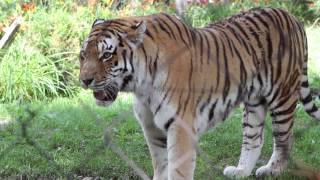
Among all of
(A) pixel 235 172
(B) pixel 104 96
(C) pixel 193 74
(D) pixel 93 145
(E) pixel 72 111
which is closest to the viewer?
(B) pixel 104 96

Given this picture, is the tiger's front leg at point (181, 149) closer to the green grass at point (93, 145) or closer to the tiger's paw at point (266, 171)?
the green grass at point (93, 145)

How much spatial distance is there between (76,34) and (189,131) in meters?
4.75

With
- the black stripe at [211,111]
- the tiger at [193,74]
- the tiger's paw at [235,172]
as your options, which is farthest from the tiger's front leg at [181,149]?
the tiger's paw at [235,172]

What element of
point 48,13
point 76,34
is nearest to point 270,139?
point 76,34

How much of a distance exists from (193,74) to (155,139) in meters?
0.48

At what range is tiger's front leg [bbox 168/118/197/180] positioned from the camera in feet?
10.0

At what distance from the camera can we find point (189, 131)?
303cm

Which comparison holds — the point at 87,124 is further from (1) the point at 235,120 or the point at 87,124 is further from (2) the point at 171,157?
(2) the point at 171,157

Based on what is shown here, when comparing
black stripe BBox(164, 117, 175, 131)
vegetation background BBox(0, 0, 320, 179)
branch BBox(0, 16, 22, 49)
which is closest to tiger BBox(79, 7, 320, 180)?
black stripe BBox(164, 117, 175, 131)

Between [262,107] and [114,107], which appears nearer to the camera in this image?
[262,107]

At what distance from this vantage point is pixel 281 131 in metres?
3.83

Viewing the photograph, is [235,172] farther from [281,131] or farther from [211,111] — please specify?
[211,111]

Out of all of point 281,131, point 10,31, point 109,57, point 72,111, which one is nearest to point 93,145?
point 72,111

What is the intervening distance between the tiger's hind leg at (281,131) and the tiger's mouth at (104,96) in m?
1.16
